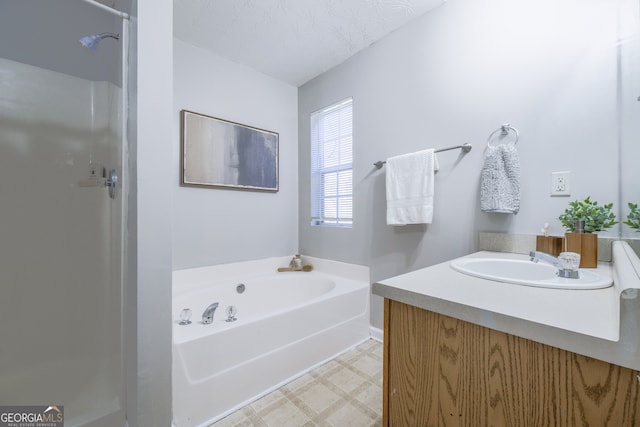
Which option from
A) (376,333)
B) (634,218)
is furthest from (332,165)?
(634,218)

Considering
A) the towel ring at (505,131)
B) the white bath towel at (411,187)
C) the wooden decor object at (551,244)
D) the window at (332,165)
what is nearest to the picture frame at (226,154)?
the window at (332,165)

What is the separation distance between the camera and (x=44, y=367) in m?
1.36

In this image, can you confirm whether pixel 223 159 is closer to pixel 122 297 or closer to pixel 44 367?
pixel 122 297

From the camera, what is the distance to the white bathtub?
3.83 feet

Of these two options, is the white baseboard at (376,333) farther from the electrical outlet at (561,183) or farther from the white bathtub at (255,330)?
the electrical outlet at (561,183)

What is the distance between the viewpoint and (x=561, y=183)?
121 centimetres

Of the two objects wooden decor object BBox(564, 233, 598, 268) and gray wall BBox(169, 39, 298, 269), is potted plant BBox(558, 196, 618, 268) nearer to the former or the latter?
wooden decor object BBox(564, 233, 598, 268)

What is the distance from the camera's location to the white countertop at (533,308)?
0.44 m

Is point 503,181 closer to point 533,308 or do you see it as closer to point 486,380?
point 533,308

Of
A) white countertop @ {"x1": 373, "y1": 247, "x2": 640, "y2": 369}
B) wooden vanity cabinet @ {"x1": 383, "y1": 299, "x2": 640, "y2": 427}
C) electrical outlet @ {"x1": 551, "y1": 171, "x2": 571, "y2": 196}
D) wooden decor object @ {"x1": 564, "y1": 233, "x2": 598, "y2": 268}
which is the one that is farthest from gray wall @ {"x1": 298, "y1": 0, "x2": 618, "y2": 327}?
wooden vanity cabinet @ {"x1": 383, "y1": 299, "x2": 640, "y2": 427}

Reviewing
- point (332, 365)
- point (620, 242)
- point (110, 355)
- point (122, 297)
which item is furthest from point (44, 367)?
point (620, 242)

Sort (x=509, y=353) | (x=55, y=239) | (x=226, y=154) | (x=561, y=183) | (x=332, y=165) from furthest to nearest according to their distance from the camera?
(x=332, y=165), (x=226, y=154), (x=55, y=239), (x=561, y=183), (x=509, y=353)

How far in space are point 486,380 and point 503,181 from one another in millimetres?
1068

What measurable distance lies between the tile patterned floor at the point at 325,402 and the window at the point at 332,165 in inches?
44.9
